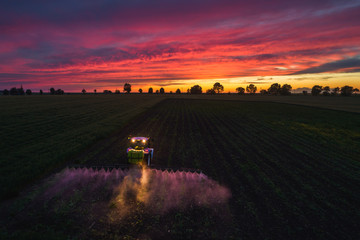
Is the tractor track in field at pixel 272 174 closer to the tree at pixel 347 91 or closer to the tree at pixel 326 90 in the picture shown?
the tree at pixel 347 91

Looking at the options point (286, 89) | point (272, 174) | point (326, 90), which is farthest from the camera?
point (286, 89)

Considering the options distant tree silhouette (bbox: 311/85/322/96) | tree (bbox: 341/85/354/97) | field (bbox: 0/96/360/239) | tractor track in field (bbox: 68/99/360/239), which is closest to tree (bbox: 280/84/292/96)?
distant tree silhouette (bbox: 311/85/322/96)

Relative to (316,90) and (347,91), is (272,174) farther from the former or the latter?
(316,90)

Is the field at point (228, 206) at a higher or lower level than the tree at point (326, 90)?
lower

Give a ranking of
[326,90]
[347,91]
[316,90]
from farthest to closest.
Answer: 1. [316,90]
2. [326,90]
3. [347,91]

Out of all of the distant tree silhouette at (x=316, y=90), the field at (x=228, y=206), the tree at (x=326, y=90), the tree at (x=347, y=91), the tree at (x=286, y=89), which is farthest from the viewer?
the tree at (x=286, y=89)

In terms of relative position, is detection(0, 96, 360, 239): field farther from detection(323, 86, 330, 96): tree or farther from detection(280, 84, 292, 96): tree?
detection(323, 86, 330, 96): tree

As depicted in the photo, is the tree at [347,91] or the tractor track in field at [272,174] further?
the tree at [347,91]

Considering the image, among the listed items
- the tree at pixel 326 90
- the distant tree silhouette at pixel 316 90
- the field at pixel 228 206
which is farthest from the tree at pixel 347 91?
the field at pixel 228 206

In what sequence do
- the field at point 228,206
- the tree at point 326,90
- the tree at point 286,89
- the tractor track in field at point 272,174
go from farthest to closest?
the tree at point 286,89, the tree at point 326,90, the tractor track in field at point 272,174, the field at point 228,206

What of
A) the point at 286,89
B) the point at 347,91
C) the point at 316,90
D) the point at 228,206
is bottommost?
the point at 228,206

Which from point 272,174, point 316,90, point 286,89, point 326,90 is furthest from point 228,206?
point 326,90

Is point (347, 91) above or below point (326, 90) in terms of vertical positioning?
below

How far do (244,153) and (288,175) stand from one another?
361 centimetres
